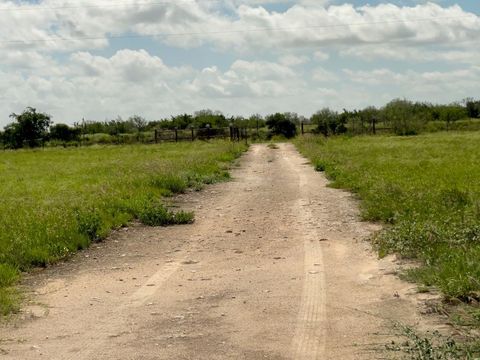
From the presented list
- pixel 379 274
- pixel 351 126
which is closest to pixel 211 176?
pixel 379 274

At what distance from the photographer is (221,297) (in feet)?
22.1

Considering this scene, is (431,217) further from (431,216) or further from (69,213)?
(69,213)

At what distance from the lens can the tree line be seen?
57.6 metres

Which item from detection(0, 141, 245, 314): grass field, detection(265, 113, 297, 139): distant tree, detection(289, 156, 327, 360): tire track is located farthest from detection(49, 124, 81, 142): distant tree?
detection(289, 156, 327, 360): tire track

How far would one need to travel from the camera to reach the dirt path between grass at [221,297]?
5.23m

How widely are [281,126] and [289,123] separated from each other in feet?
3.63

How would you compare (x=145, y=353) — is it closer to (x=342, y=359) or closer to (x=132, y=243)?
(x=342, y=359)

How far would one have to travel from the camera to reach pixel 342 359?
15.7 feet

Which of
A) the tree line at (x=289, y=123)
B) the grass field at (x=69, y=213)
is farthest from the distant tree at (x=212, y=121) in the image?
the grass field at (x=69, y=213)

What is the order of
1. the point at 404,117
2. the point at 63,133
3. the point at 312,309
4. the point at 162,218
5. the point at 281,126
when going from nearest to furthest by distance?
the point at 312,309 < the point at 162,218 < the point at 404,117 < the point at 281,126 < the point at 63,133

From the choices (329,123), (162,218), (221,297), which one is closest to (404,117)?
(329,123)

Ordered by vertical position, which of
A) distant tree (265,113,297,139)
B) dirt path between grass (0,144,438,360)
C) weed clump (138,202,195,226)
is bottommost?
dirt path between grass (0,144,438,360)

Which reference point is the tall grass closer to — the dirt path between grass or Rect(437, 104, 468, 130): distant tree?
the dirt path between grass

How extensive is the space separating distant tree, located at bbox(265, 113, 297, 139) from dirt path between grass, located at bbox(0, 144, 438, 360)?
47.7m
